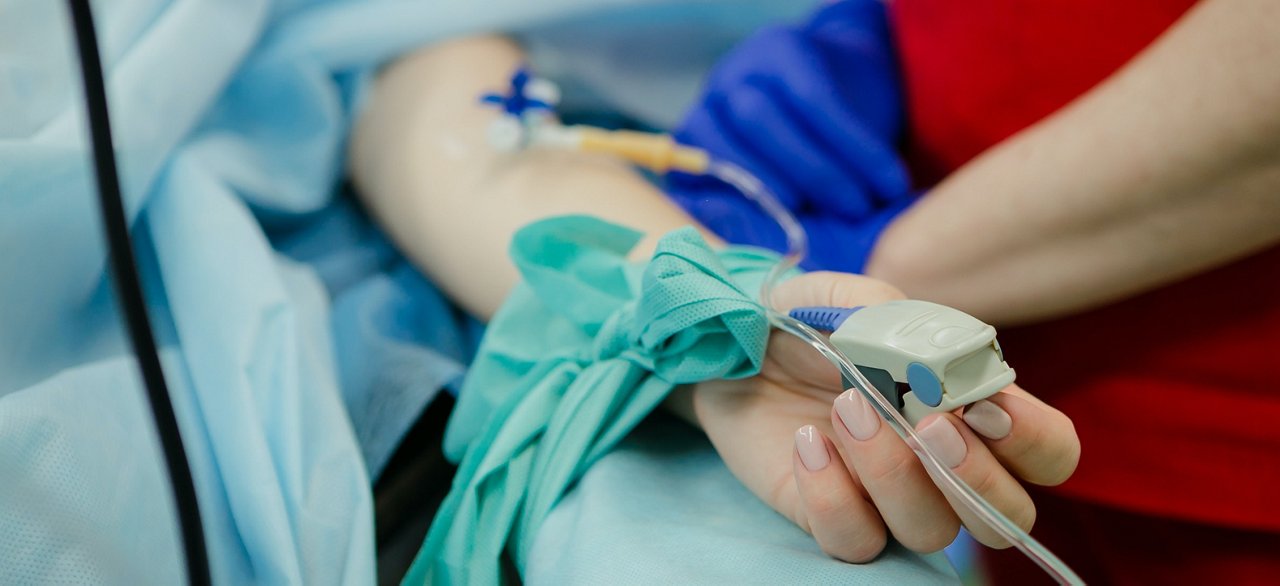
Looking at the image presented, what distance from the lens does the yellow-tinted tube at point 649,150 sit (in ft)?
2.40

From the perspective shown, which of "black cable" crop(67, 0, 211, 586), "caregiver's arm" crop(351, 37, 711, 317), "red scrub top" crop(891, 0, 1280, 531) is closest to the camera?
"black cable" crop(67, 0, 211, 586)

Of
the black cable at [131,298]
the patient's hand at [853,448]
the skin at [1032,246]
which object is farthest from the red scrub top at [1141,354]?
the black cable at [131,298]

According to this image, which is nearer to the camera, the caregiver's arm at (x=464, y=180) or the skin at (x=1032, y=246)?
the skin at (x=1032, y=246)

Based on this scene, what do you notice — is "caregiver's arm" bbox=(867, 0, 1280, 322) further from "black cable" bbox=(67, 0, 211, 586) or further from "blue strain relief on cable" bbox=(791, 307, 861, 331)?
"black cable" bbox=(67, 0, 211, 586)

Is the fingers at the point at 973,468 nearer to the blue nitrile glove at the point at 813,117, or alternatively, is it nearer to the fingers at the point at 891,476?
the fingers at the point at 891,476

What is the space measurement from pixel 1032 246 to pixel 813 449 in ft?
0.72

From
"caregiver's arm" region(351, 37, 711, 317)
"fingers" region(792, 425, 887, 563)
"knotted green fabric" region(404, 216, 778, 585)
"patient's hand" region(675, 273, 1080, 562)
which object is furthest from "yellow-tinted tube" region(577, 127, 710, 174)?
"fingers" region(792, 425, 887, 563)

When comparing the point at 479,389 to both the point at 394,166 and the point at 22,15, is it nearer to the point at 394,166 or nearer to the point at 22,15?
the point at 394,166

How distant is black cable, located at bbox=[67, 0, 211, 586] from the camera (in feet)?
1.17

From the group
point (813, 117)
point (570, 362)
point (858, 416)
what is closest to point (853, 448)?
point (858, 416)

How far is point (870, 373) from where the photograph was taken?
375 mm

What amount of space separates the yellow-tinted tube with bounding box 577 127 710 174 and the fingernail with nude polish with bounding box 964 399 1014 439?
40 centimetres

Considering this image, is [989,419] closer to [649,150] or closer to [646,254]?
[646,254]

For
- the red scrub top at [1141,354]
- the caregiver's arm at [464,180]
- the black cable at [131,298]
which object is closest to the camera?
the black cable at [131,298]
